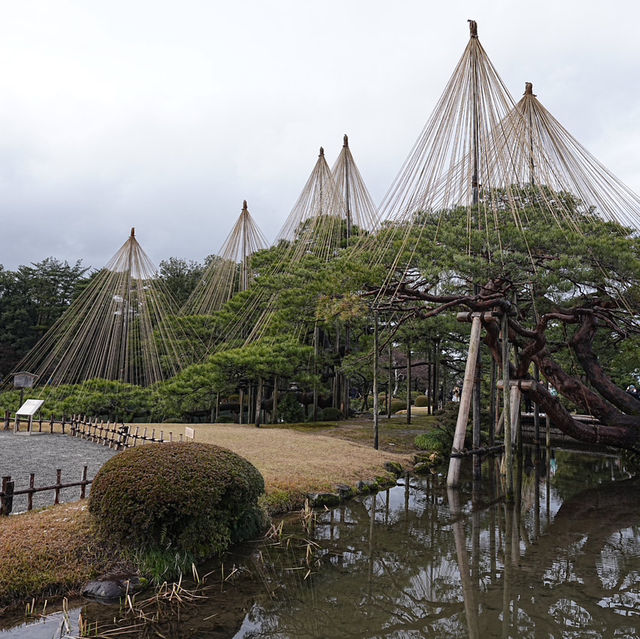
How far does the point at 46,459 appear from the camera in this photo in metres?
10.0

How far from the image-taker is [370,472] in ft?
35.3

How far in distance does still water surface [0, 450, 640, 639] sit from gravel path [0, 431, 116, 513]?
3179mm

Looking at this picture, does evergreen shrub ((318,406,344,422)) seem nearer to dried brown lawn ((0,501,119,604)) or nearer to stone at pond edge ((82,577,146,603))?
dried brown lawn ((0,501,119,604))

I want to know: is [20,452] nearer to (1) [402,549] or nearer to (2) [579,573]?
(1) [402,549]

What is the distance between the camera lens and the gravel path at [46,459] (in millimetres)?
7408

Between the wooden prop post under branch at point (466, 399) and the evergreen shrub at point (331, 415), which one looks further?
the evergreen shrub at point (331, 415)

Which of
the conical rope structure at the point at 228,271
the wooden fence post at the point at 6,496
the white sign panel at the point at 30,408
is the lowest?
the wooden fence post at the point at 6,496

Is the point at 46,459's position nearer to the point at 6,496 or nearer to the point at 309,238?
the point at 6,496

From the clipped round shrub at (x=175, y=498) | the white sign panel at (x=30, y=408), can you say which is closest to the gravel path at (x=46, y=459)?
the white sign panel at (x=30, y=408)

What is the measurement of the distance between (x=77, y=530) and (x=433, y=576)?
415 centimetres

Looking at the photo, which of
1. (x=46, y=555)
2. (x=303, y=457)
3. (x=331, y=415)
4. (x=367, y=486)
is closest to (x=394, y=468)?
(x=367, y=486)

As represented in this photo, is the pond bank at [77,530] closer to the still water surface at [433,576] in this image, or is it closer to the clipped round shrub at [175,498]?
the clipped round shrub at [175,498]

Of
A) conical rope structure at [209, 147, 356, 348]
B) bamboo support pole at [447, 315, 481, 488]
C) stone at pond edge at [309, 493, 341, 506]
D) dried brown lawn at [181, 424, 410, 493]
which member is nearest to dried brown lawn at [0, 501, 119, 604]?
dried brown lawn at [181, 424, 410, 493]

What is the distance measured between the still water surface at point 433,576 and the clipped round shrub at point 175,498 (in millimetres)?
432
